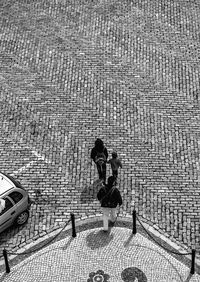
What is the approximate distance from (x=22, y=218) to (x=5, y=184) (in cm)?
125

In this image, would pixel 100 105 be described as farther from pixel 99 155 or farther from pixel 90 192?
pixel 90 192

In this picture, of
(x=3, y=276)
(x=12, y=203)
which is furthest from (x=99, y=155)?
(x=3, y=276)

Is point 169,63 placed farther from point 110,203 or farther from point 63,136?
point 110,203

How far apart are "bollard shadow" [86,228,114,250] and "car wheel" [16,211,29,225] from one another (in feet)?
7.14

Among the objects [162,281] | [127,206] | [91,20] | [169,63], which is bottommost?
[162,281]

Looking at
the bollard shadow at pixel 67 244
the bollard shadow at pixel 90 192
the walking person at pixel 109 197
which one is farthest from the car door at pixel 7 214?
the walking person at pixel 109 197

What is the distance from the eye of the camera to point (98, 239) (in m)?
18.8

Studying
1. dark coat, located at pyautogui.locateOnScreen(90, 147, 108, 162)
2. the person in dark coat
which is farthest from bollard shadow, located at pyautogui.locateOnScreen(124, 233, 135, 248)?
dark coat, located at pyautogui.locateOnScreen(90, 147, 108, 162)

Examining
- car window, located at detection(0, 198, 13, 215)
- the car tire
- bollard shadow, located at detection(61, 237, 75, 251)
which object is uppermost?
car window, located at detection(0, 198, 13, 215)

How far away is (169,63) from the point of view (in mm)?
26391

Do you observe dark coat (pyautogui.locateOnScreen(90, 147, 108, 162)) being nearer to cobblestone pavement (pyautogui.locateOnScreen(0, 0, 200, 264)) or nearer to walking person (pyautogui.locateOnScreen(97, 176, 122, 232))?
cobblestone pavement (pyautogui.locateOnScreen(0, 0, 200, 264))

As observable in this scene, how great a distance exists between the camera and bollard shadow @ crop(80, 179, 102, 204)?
20.5 meters

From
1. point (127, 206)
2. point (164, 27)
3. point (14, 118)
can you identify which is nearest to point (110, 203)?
point (127, 206)

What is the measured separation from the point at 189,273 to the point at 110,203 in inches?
123
